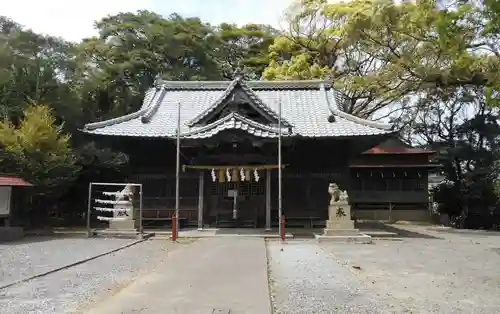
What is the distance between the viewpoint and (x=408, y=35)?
2095cm

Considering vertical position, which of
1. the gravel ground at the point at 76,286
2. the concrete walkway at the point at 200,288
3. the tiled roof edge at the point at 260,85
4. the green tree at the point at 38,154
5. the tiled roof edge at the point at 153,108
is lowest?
the gravel ground at the point at 76,286

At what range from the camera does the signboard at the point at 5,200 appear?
1524 centimetres

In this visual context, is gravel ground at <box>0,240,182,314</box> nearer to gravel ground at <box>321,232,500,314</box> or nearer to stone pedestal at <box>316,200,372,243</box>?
gravel ground at <box>321,232,500,314</box>

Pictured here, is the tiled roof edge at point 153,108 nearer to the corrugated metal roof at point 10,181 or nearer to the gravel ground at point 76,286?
the corrugated metal roof at point 10,181

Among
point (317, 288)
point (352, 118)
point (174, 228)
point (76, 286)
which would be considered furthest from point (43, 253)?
point (352, 118)

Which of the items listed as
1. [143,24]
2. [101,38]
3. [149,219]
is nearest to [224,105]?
[149,219]

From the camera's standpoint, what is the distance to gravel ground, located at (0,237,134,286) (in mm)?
9195

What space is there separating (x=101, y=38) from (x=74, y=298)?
105 ft

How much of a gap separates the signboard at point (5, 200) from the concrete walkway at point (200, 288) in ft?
25.0

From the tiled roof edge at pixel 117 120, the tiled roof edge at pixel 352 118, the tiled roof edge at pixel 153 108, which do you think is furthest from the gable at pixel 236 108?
the tiled roof edge at pixel 117 120

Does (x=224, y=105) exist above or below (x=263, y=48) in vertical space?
below

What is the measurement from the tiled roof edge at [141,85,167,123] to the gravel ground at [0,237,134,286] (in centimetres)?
659

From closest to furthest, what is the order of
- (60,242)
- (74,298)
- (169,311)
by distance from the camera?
(169,311), (74,298), (60,242)

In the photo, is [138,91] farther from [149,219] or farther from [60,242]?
[60,242]
